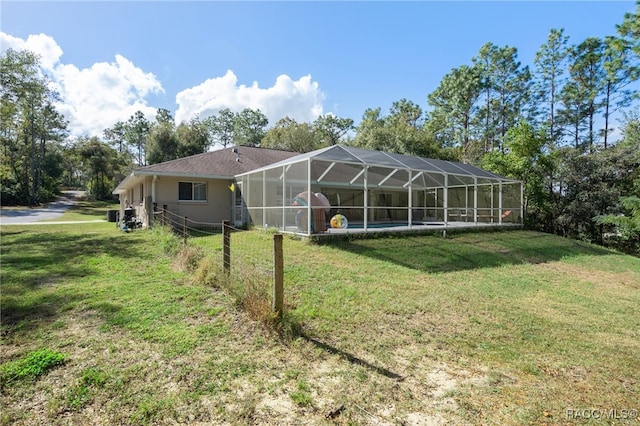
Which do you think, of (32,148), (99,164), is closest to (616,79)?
(32,148)

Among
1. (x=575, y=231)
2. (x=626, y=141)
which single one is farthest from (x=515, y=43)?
(x=575, y=231)

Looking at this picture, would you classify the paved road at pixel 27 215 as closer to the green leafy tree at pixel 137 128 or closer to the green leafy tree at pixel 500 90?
the green leafy tree at pixel 137 128

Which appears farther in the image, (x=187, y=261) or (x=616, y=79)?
(x=616, y=79)

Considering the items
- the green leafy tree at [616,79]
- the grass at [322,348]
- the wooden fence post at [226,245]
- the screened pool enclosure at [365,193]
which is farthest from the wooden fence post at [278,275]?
the green leafy tree at [616,79]

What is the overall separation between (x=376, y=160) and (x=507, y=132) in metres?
13.3

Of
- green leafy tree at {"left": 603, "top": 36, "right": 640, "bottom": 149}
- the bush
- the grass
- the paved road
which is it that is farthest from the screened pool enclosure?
the paved road

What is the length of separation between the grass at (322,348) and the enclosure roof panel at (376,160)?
14.1ft

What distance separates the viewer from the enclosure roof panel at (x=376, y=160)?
1017 centimetres

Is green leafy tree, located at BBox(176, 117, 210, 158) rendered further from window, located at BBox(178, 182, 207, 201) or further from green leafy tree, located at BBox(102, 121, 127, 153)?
green leafy tree, located at BBox(102, 121, 127, 153)

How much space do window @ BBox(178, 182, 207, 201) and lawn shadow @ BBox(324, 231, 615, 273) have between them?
26.6 ft

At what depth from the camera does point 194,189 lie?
47.8ft

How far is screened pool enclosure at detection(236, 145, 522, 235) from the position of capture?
34.3 feet

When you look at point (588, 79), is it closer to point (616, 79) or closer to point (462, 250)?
point (616, 79)

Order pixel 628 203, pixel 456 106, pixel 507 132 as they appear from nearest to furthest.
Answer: pixel 628 203 < pixel 507 132 < pixel 456 106
